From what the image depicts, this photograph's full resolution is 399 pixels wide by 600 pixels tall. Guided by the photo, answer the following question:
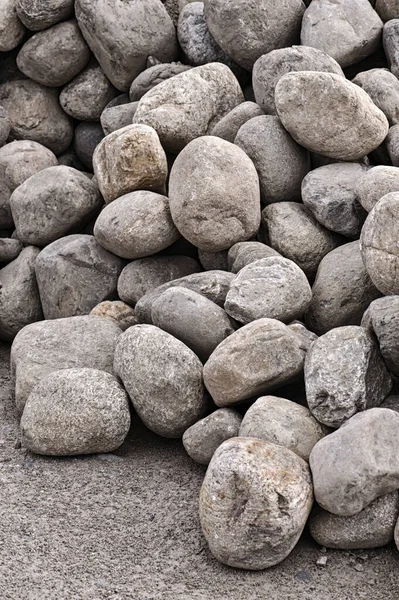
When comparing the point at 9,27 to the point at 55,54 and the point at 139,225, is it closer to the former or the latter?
the point at 55,54

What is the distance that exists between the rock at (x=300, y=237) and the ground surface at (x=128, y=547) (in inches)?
46.7

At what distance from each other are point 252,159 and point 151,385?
Answer: 1429mm

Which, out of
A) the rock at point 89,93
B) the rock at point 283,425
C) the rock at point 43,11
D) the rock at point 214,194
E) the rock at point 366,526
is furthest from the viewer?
the rock at point 89,93

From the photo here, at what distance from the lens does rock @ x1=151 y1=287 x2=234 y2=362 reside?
4312mm

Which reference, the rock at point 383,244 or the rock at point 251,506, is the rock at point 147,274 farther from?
the rock at point 251,506

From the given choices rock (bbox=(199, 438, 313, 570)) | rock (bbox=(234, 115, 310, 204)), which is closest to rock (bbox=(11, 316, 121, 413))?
rock (bbox=(234, 115, 310, 204))

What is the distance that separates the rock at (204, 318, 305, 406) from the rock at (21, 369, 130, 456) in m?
0.44

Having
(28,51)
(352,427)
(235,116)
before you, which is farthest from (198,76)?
(352,427)

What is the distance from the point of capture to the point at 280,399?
13.1ft

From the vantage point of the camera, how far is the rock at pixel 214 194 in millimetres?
4676

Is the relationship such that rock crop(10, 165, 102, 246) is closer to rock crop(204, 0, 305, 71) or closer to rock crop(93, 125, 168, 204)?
rock crop(93, 125, 168, 204)

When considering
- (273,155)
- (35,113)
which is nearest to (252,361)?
(273,155)

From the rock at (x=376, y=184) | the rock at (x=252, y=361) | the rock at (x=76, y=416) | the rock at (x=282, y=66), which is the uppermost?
the rock at (x=282, y=66)

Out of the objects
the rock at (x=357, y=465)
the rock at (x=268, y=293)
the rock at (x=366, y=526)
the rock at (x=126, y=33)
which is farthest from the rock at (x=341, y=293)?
the rock at (x=126, y=33)
